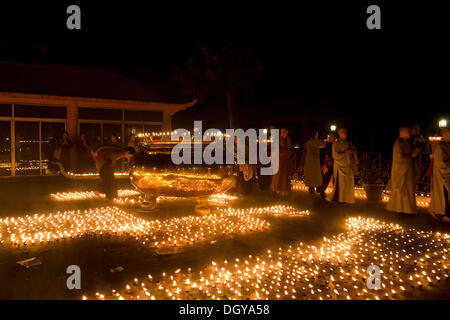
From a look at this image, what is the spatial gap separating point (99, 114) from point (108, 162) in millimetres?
7976

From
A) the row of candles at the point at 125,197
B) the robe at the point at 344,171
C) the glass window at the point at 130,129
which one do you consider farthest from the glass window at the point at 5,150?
the robe at the point at 344,171

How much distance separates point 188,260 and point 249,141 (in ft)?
18.0

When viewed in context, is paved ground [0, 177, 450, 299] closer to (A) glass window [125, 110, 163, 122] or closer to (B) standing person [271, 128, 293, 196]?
(B) standing person [271, 128, 293, 196]

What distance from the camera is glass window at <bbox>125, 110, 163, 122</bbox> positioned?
16.2 m

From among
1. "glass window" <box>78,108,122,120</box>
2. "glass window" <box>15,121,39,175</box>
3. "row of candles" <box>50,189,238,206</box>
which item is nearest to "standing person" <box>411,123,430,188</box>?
"row of candles" <box>50,189,238,206</box>

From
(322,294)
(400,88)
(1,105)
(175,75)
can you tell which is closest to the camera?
(322,294)

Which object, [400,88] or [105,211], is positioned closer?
[105,211]

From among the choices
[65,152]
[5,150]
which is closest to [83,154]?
[65,152]

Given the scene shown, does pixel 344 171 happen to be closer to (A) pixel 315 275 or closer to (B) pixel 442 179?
(B) pixel 442 179

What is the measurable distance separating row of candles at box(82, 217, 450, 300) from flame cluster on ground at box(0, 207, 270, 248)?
3.69 feet

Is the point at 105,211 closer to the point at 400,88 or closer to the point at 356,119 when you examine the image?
the point at 356,119

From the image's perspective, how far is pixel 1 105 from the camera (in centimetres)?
1345

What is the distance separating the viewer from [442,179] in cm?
655

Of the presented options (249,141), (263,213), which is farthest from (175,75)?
(263,213)
